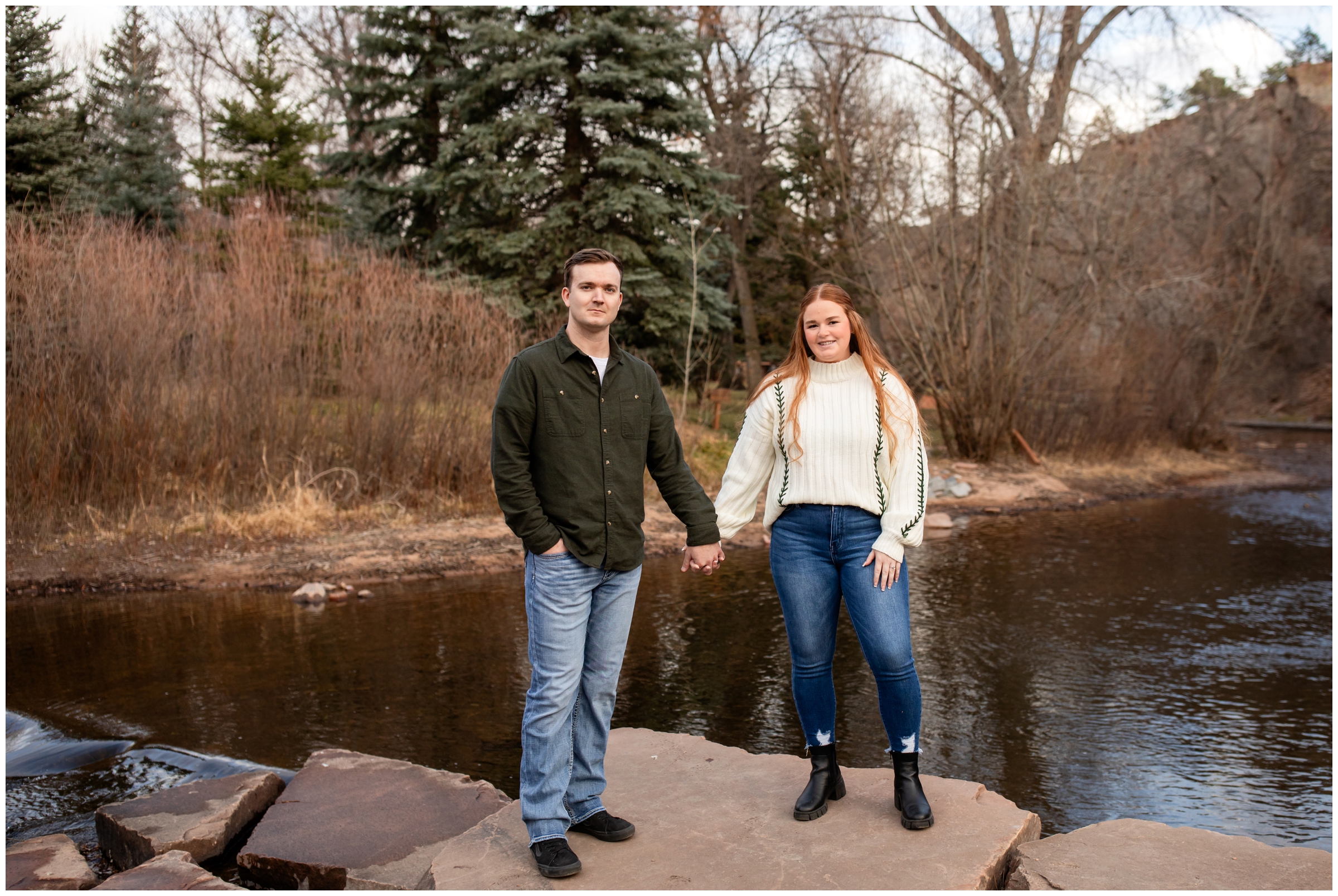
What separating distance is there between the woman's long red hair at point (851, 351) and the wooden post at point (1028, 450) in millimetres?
13902

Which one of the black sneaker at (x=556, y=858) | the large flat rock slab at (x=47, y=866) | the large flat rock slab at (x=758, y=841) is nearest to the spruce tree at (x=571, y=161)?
the large flat rock slab at (x=47, y=866)

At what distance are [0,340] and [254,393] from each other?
5024 millimetres

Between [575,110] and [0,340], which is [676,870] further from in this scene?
[575,110]

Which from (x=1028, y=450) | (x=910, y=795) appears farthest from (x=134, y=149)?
(x=910, y=795)

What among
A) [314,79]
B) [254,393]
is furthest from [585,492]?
[314,79]

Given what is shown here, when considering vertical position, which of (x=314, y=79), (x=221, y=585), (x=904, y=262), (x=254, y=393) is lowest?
(x=221, y=585)

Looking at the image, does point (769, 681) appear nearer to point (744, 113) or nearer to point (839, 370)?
point (839, 370)

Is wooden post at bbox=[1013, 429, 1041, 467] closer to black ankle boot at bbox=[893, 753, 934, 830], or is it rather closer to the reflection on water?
the reflection on water

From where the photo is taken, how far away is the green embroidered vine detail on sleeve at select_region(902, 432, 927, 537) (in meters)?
3.42

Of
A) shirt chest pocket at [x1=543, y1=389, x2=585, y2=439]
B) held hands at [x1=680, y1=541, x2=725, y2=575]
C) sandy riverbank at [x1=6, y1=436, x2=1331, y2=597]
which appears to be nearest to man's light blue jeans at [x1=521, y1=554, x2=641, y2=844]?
held hands at [x1=680, y1=541, x2=725, y2=575]

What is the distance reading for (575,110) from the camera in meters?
16.6

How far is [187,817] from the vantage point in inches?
167

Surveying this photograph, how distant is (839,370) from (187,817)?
3.18 meters

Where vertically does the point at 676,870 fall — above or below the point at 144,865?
above
